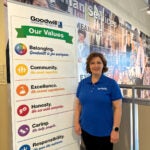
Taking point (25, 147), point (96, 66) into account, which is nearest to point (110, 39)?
point (96, 66)

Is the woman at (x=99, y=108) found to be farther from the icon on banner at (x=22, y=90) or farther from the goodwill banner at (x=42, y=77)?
the icon on banner at (x=22, y=90)

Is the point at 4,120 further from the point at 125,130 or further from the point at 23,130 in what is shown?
the point at 125,130

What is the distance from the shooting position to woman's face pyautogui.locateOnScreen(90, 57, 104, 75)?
95.6 inches

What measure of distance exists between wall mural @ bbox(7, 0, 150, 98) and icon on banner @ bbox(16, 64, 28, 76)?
0.87 metres

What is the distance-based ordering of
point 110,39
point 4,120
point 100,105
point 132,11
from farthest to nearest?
point 132,11 → point 110,39 → point 4,120 → point 100,105

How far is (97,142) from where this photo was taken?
7.98 ft

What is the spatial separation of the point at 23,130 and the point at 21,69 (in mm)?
519

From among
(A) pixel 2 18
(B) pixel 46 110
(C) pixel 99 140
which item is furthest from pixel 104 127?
(A) pixel 2 18

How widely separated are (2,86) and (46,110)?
1.68 ft

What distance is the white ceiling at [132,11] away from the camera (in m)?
5.03

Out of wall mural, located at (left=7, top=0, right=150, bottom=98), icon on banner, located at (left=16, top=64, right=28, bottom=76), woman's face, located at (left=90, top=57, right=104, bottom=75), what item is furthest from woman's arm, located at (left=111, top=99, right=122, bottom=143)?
icon on banner, located at (left=16, top=64, right=28, bottom=76)

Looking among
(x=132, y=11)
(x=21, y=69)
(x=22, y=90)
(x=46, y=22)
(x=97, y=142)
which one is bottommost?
(x=97, y=142)

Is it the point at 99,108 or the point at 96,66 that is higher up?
the point at 96,66

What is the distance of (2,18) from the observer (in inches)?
101
